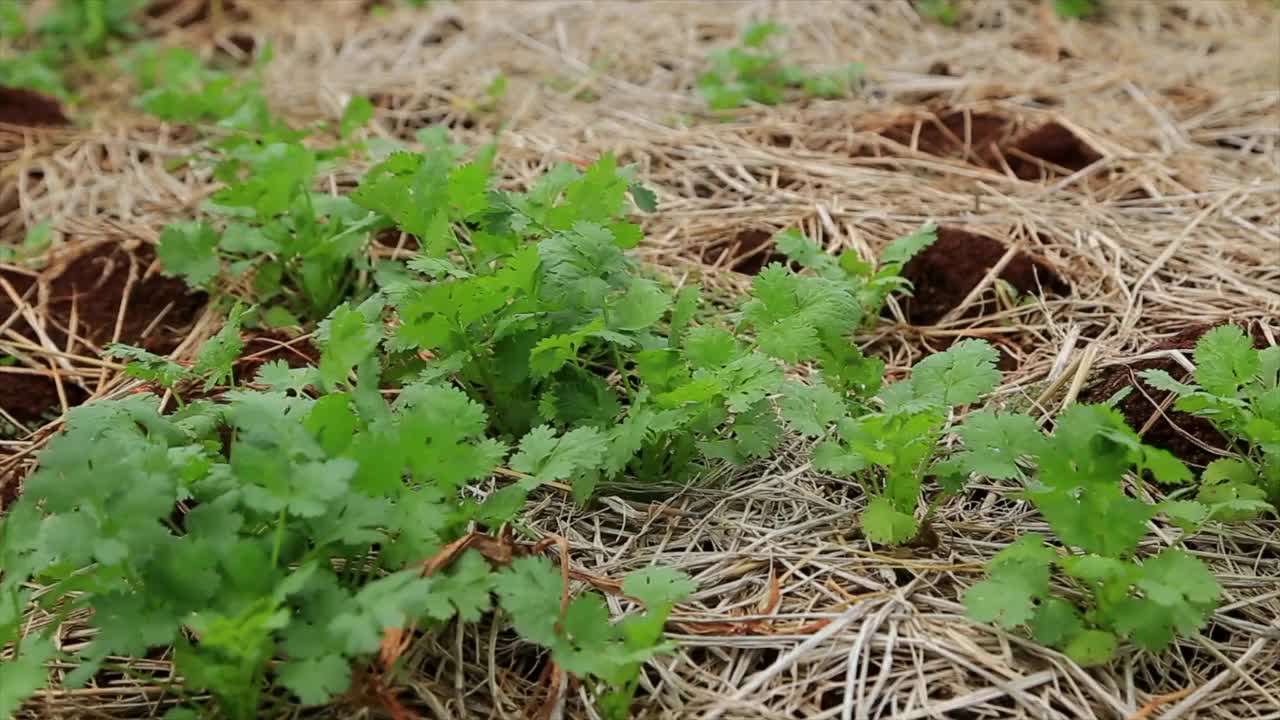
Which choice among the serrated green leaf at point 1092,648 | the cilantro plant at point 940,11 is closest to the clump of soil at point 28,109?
the cilantro plant at point 940,11

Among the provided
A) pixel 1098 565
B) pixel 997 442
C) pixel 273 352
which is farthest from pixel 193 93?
pixel 1098 565

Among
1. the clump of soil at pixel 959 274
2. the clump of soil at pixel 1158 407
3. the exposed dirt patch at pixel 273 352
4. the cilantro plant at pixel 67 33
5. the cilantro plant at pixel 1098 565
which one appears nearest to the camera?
the cilantro plant at pixel 1098 565

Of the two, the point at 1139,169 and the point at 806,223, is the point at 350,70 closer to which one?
the point at 806,223

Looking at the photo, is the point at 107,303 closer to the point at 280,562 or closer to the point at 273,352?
the point at 273,352

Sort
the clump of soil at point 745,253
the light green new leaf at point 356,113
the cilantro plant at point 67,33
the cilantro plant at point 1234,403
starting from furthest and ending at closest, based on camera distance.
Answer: the cilantro plant at point 67,33
the light green new leaf at point 356,113
the clump of soil at point 745,253
the cilantro plant at point 1234,403

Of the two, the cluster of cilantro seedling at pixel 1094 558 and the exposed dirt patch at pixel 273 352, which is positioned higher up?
the cluster of cilantro seedling at pixel 1094 558

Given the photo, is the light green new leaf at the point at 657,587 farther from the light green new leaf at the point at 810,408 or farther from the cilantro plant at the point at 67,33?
the cilantro plant at the point at 67,33

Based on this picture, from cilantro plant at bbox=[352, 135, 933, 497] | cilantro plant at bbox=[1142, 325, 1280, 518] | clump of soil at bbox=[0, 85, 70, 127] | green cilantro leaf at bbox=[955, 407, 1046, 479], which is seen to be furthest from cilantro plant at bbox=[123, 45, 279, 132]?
cilantro plant at bbox=[1142, 325, 1280, 518]
